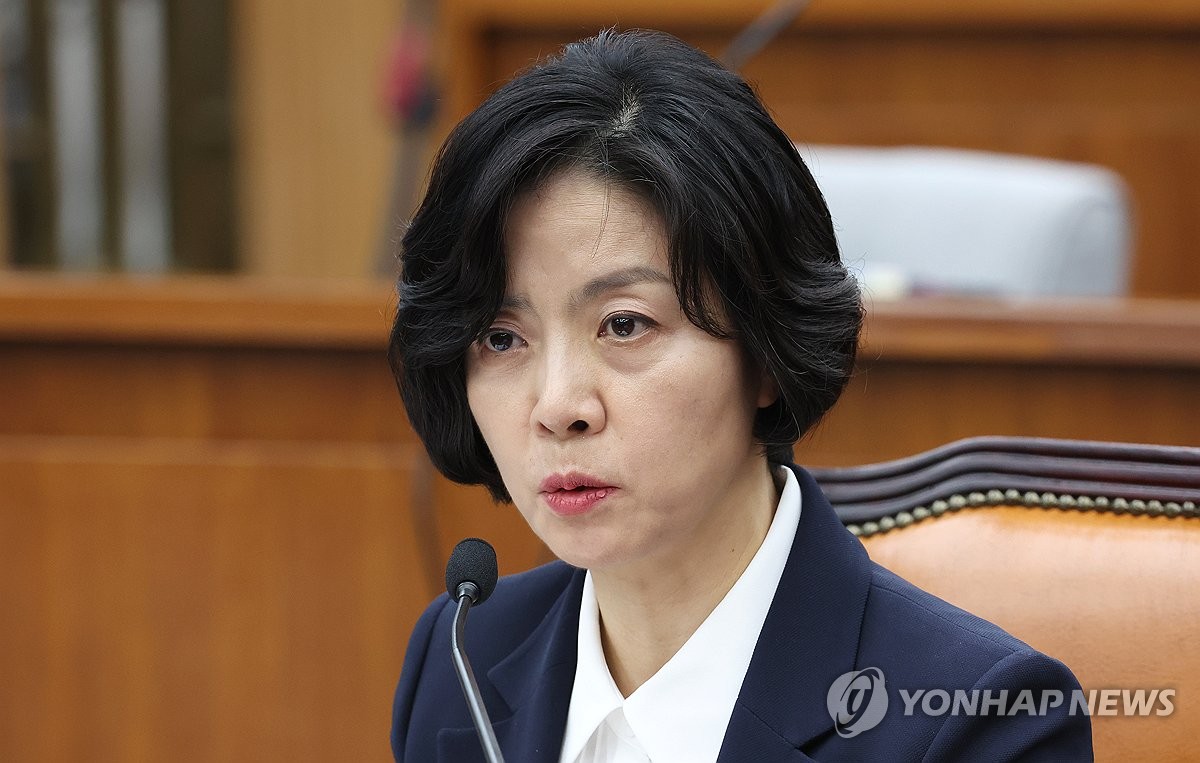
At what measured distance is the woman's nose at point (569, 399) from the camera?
3.62ft

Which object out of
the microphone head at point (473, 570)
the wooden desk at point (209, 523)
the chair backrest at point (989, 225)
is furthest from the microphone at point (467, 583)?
the chair backrest at point (989, 225)

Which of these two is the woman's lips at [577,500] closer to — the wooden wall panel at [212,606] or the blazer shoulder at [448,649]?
the blazer shoulder at [448,649]

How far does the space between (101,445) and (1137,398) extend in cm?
159

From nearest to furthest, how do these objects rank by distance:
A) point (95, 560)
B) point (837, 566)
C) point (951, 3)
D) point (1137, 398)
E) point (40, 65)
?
1. point (837, 566)
2. point (1137, 398)
3. point (95, 560)
4. point (951, 3)
5. point (40, 65)

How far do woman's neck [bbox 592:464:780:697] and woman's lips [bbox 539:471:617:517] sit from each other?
0.30 ft

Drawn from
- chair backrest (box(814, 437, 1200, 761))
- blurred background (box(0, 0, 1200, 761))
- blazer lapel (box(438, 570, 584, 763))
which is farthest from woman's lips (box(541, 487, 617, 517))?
blurred background (box(0, 0, 1200, 761))

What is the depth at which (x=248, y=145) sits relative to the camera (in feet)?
17.5

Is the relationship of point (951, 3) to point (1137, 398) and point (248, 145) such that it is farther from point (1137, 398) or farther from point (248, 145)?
point (248, 145)

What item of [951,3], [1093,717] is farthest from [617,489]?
[951,3]

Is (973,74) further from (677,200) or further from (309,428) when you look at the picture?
(677,200)

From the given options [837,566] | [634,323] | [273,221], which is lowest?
[837,566]

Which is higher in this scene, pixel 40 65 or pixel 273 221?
pixel 40 65

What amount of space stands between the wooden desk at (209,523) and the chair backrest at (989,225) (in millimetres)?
889

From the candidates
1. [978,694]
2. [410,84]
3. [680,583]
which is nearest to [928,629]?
[978,694]
